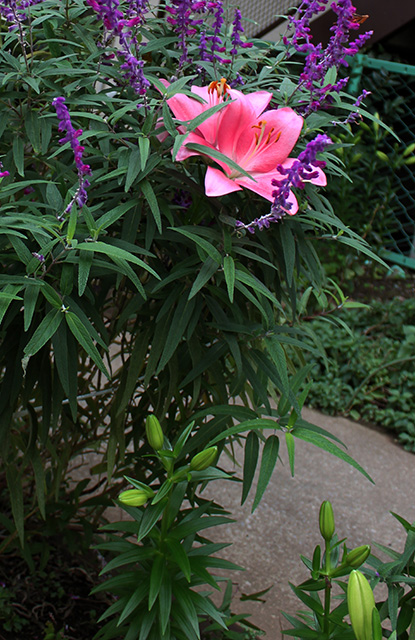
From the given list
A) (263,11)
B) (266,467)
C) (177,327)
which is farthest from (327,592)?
(263,11)

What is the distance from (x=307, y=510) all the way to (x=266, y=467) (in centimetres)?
148

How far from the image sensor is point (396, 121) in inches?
176

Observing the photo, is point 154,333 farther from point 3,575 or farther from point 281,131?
point 3,575

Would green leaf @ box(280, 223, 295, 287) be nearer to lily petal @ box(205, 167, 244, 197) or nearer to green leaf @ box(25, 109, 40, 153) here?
lily petal @ box(205, 167, 244, 197)

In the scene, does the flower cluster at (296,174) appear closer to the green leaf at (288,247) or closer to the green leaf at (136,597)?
the green leaf at (288,247)

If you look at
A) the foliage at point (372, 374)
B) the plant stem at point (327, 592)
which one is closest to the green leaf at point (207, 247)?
the plant stem at point (327, 592)

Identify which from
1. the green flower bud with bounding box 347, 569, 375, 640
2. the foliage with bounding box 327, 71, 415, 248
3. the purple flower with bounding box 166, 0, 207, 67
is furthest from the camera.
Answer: the foliage with bounding box 327, 71, 415, 248

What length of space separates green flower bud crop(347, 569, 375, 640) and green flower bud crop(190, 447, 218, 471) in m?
0.28

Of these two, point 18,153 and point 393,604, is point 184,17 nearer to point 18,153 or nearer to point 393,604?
point 18,153

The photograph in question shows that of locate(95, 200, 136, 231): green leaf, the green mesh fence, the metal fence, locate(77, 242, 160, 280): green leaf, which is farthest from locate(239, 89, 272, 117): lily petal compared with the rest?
the green mesh fence

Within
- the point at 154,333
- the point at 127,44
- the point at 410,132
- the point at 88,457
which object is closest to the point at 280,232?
the point at 154,333

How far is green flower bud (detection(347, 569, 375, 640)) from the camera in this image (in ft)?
2.80

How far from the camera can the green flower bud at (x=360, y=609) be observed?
0.85 m

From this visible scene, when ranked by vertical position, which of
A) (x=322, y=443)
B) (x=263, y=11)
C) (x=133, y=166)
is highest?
(x=133, y=166)
